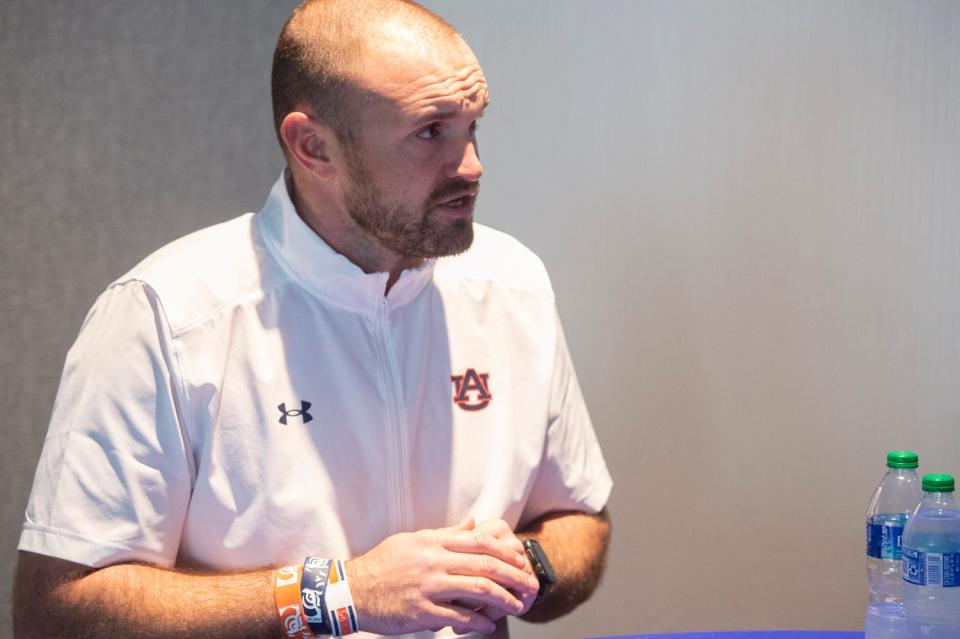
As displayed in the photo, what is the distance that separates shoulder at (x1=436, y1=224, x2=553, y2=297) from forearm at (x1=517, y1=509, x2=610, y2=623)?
1.41ft

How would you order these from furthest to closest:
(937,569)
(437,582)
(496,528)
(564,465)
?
(564,465), (496,528), (437,582), (937,569)

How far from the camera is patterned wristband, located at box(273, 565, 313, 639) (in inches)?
60.4

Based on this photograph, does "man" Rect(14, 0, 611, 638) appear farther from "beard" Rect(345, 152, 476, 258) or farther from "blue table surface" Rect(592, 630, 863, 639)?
"blue table surface" Rect(592, 630, 863, 639)

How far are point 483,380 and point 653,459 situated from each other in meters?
1.04

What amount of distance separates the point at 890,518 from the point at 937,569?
251 millimetres

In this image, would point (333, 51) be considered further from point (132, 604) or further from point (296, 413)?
point (132, 604)

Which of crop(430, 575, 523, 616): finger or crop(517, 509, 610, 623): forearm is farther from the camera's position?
crop(517, 509, 610, 623): forearm

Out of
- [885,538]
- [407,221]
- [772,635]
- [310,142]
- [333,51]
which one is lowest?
[772,635]

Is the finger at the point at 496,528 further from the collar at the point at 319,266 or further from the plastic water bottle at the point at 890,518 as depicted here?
the plastic water bottle at the point at 890,518

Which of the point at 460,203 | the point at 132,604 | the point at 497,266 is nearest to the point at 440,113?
the point at 460,203

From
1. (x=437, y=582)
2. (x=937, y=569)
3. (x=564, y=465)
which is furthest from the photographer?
(x=564, y=465)

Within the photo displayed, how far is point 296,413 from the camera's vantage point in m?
1.68

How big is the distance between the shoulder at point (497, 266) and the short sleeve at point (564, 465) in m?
0.10

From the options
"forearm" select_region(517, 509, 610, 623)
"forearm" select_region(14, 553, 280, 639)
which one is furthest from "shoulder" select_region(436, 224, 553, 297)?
"forearm" select_region(14, 553, 280, 639)
